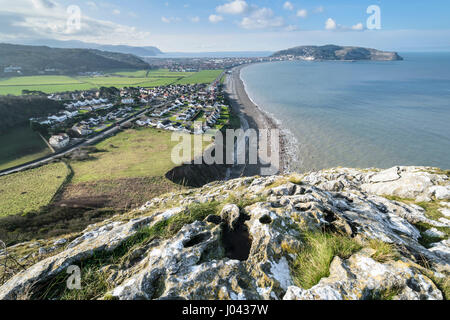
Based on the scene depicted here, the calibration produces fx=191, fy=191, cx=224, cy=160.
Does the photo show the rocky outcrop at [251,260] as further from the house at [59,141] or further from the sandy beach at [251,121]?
the house at [59,141]

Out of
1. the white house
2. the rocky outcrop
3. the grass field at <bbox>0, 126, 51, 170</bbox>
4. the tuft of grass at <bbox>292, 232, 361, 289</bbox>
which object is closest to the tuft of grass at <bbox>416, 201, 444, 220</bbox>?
the rocky outcrop

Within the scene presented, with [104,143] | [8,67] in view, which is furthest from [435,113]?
[8,67]

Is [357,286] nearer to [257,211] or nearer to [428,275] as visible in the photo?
[428,275]

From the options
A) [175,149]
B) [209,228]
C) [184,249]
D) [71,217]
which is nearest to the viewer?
A: [184,249]

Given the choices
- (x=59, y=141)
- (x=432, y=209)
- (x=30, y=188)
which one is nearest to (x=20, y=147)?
(x=59, y=141)

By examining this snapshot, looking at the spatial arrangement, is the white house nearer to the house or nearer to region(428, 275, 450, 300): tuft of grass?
the house
